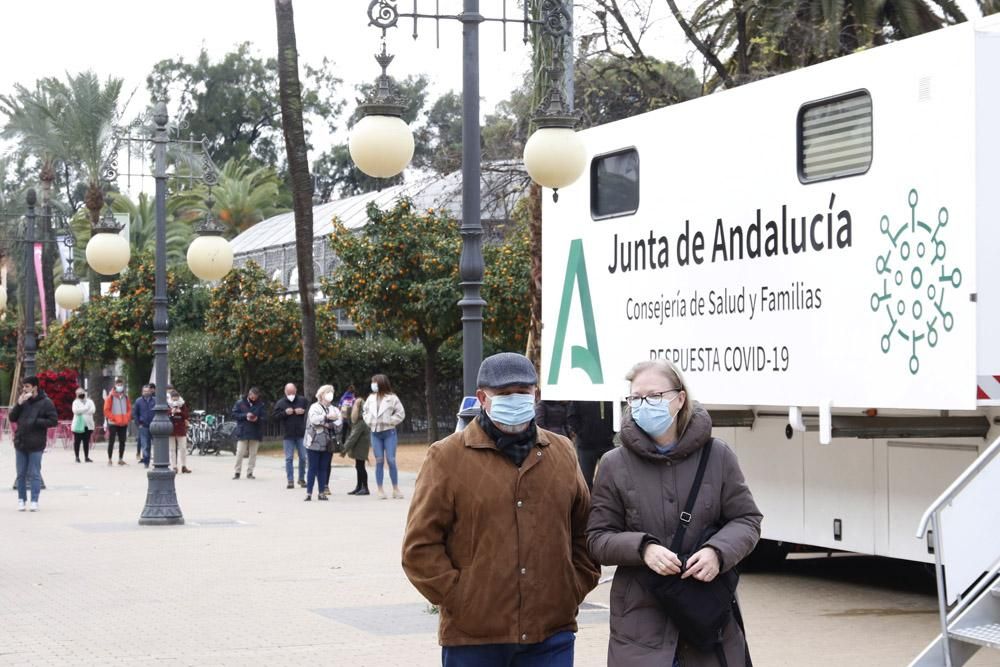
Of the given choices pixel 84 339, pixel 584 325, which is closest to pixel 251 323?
pixel 84 339

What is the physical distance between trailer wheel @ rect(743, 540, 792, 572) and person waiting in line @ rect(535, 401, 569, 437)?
2302 millimetres

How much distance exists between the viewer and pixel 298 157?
2553 cm

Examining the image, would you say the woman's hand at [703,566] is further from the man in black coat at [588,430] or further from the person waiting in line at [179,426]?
the person waiting in line at [179,426]

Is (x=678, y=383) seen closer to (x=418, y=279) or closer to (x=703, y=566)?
(x=703, y=566)

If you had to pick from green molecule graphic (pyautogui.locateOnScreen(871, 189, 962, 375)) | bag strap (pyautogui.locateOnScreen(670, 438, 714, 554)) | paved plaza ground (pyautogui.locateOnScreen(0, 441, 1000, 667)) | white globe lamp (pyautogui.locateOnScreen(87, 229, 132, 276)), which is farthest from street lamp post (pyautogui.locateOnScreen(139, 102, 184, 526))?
bag strap (pyautogui.locateOnScreen(670, 438, 714, 554))

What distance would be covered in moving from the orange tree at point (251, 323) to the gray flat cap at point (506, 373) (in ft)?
104

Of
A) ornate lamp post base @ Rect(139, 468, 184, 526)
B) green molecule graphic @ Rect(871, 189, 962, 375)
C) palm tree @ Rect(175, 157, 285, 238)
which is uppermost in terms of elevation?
palm tree @ Rect(175, 157, 285, 238)

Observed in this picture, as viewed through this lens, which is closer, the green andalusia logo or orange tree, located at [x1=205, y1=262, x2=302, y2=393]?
the green andalusia logo

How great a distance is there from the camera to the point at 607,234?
1236cm

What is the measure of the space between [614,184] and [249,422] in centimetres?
1486

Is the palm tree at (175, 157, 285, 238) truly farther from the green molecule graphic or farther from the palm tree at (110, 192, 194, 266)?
the green molecule graphic

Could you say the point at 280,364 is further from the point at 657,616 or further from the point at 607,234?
the point at 657,616

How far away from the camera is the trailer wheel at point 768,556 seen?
1274 cm

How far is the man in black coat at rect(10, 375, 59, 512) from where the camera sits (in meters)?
18.6
